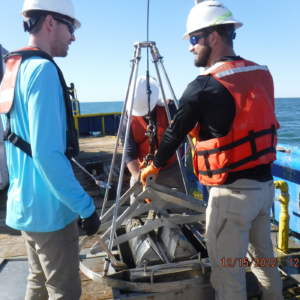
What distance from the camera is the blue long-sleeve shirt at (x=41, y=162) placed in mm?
1459

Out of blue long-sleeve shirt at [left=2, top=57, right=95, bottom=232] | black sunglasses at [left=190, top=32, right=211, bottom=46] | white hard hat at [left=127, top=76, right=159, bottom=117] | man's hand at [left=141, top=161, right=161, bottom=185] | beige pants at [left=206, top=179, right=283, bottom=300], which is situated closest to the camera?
blue long-sleeve shirt at [left=2, top=57, right=95, bottom=232]

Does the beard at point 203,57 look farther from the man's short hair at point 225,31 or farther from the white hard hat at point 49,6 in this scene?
the white hard hat at point 49,6

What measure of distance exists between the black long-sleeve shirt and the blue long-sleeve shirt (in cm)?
81

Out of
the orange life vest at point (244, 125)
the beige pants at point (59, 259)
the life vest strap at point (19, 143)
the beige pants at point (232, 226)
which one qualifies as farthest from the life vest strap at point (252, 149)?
the life vest strap at point (19, 143)

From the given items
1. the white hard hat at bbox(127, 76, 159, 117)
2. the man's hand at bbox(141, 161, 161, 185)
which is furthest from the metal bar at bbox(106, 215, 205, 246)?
the white hard hat at bbox(127, 76, 159, 117)

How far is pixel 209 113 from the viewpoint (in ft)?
6.43

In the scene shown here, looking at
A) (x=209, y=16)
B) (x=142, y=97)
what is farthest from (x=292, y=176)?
(x=209, y=16)

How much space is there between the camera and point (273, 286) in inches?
88.2

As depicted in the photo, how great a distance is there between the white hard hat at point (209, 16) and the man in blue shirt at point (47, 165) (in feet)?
2.91

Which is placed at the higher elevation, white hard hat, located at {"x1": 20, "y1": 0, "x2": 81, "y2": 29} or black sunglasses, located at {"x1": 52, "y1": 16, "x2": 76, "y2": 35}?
white hard hat, located at {"x1": 20, "y1": 0, "x2": 81, "y2": 29}

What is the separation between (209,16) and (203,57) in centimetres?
28

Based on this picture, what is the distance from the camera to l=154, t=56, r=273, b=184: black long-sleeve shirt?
1.92m
